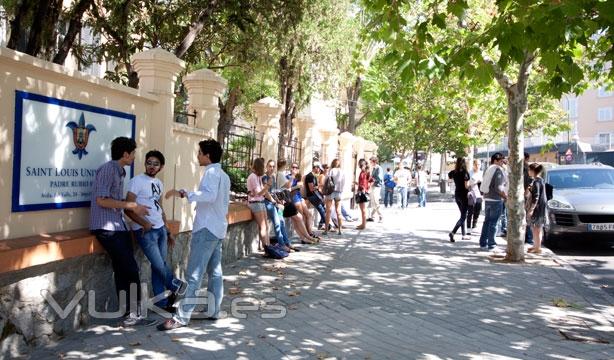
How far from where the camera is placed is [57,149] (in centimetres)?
513

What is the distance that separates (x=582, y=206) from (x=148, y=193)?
8.72m

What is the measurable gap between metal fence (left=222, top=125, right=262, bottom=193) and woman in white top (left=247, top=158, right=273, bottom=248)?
80cm

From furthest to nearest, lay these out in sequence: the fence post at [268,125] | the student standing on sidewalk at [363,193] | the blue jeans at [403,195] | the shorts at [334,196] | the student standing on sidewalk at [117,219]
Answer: the blue jeans at [403,195] → the student standing on sidewalk at [363,193] → the shorts at [334,196] → the fence post at [268,125] → the student standing on sidewalk at [117,219]

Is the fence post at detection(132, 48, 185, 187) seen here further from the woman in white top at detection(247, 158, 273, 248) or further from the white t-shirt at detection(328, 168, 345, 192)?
the white t-shirt at detection(328, 168, 345, 192)

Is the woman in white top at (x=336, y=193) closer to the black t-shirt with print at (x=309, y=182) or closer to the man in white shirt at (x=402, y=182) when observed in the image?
the black t-shirt with print at (x=309, y=182)

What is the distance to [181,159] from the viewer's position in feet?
24.3

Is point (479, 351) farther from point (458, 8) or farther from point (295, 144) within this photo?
point (295, 144)

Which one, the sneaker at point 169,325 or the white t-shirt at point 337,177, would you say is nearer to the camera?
the sneaker at point 169,325

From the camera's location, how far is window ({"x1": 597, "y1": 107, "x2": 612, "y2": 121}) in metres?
60.8

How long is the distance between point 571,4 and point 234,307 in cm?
438

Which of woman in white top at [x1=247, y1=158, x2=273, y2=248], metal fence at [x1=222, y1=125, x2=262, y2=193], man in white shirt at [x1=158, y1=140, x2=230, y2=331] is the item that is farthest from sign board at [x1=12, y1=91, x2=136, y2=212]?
metal fence at [x1=222, y1=125, x2=262, y2=193]

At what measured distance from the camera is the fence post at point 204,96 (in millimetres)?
8172

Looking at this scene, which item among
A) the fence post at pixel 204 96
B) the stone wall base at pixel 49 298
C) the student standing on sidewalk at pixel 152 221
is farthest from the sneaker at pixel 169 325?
the fence post at pixel 204 96

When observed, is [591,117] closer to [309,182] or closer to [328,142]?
[328,142]
